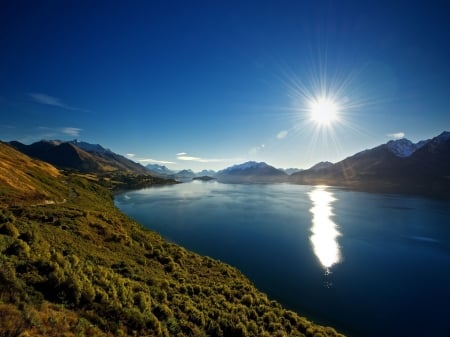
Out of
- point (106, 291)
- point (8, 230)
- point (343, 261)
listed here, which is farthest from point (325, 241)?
point (8, 230)

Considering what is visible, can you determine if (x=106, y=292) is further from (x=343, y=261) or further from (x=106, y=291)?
(x=343, y=261)

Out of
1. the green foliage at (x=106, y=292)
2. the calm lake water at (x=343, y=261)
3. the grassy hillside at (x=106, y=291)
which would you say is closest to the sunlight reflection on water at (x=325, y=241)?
the calm lake water at (x=343, y=261)

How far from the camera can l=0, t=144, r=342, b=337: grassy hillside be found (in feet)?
31.0

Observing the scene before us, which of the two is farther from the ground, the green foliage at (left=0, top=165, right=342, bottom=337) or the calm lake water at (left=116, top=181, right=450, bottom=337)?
the green foliage at (left=0, top=165, right=342, bottom=337)

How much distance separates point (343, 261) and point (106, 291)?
130 ft

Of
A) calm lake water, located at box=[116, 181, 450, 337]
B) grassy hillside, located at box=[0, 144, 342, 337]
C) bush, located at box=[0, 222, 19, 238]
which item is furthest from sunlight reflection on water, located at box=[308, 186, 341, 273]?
bush, located at box=[0, 222, 19, 238]

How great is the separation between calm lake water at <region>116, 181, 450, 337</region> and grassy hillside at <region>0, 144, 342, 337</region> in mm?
6924

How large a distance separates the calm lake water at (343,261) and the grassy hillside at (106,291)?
22.7 ft

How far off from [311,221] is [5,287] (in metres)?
72.8

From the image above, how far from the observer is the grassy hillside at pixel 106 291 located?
9.44m

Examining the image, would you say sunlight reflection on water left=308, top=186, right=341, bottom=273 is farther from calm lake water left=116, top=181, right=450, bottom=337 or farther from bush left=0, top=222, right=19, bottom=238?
bush left=0, top=222, right=19, bottom=238

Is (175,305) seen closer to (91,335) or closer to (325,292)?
(91,335)

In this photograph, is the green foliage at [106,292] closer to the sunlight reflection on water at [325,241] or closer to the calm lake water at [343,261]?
the calm lake water at [343,261]

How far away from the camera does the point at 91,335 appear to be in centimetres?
901
